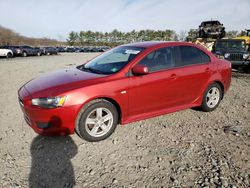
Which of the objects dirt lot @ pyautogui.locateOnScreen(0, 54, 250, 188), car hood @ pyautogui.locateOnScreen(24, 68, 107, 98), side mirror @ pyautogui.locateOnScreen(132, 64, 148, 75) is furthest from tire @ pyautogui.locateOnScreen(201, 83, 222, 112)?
car hood @ pyautogui.locateOnScreen(24, 68, 107, 98)

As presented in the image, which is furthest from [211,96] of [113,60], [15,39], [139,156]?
[15,39]

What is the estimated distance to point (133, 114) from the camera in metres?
4.23

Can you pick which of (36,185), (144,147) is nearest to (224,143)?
(144,147)

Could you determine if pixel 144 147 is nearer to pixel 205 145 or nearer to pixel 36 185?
pixel 205 145

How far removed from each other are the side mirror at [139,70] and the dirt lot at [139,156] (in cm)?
108

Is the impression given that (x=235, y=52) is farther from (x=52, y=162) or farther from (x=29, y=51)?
(x=29, y=51)

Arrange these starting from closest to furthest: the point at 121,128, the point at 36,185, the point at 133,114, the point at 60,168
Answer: the point at 36,185, the point at 60,168, the point at 133,114, the point at 121,128

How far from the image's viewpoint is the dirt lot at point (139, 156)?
2.97 metres

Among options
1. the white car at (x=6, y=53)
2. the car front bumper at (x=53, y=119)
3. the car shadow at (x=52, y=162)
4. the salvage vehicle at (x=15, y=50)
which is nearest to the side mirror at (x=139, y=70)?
the car front bumper at (x=53, y=119)

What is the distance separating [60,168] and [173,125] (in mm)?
2326

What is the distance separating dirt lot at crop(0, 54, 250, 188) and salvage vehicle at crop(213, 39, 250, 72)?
24.2 ft

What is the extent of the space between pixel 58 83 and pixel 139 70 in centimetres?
135

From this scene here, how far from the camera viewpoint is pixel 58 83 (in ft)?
12.9

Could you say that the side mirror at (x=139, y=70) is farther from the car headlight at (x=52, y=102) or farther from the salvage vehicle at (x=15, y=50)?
the salvage vehicle at (x=15, y=50)
